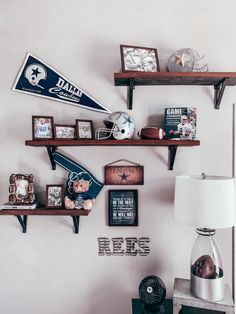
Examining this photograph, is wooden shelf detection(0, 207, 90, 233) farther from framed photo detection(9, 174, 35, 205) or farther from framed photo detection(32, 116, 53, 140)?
framed photo detection(32, 116, 53, 140)

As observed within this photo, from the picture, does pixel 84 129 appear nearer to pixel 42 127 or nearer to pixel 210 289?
pixel 42 127

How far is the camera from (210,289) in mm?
1295

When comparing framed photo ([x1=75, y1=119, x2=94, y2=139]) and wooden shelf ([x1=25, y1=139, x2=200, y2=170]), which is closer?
wooden shelf ([x1=25, y1=139, x2=200, y2=170])

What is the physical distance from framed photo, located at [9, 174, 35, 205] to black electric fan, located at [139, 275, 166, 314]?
30.2 inches

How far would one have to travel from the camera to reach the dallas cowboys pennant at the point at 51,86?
157 cm

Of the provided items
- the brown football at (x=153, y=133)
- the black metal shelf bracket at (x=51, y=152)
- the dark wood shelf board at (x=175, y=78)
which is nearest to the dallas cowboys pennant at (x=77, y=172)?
the black metal shelf bracket at (x=51, y=152)

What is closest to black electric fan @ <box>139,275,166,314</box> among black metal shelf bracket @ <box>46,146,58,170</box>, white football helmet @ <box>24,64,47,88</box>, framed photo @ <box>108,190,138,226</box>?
framed photo @ <box>108,190,138,226</box>

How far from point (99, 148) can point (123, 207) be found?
37cm

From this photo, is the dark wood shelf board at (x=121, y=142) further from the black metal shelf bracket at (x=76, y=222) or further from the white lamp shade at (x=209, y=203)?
the black metal shelf bracket at (x=76, y=222)

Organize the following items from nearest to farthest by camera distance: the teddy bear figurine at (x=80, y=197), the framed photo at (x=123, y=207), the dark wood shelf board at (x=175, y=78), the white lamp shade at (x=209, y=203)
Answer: the white lamp shade at (x=209, y=203) < the dark wood shelf board at (x=175, y=78) < the teddy bear figurine at (x=80, y=197) < the framed photo at (x=123, y=207)

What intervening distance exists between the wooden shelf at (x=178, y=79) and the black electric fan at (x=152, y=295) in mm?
967

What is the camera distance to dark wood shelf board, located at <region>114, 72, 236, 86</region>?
4.48 ft

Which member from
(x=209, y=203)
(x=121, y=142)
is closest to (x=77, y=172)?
(x=121, y=142)

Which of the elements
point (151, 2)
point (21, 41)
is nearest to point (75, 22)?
point (21, 41)
